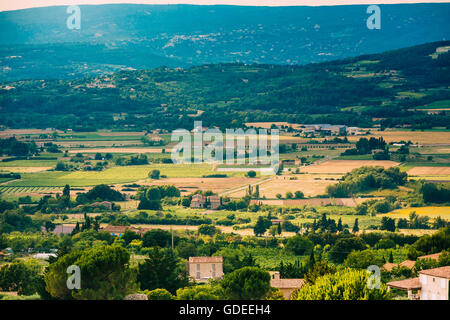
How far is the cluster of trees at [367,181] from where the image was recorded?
177 feet

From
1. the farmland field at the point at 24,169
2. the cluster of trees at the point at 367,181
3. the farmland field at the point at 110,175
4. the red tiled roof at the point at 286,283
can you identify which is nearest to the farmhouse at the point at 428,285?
the red tiled roof at the point at 286,283

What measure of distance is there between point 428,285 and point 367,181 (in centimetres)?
2963

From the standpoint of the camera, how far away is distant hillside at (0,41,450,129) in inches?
3809

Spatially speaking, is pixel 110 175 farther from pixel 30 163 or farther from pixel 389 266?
pixel 389 266

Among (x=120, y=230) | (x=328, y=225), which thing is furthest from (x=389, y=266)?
(x=120, y=230)

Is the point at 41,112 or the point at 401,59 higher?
the point at 401,59

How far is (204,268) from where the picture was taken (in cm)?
3347

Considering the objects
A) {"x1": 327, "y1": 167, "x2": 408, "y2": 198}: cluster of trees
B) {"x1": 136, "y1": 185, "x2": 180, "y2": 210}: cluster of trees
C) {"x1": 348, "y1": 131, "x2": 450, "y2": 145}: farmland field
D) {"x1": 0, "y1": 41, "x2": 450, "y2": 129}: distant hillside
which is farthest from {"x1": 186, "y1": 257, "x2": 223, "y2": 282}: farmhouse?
{"x1": 0, "y1": 41, "x2": 450, "y2": 129}: distant hillside

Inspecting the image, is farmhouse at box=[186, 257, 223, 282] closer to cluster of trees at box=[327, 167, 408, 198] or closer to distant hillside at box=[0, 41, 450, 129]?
cluster of trees at box=[327, 167, 408, 198]

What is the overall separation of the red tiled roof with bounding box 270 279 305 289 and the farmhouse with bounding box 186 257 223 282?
411 cm

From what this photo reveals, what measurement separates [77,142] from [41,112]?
82.3 ft

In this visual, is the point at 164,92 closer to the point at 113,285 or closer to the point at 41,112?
the point at 41,112

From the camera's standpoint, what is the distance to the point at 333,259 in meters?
36.3
